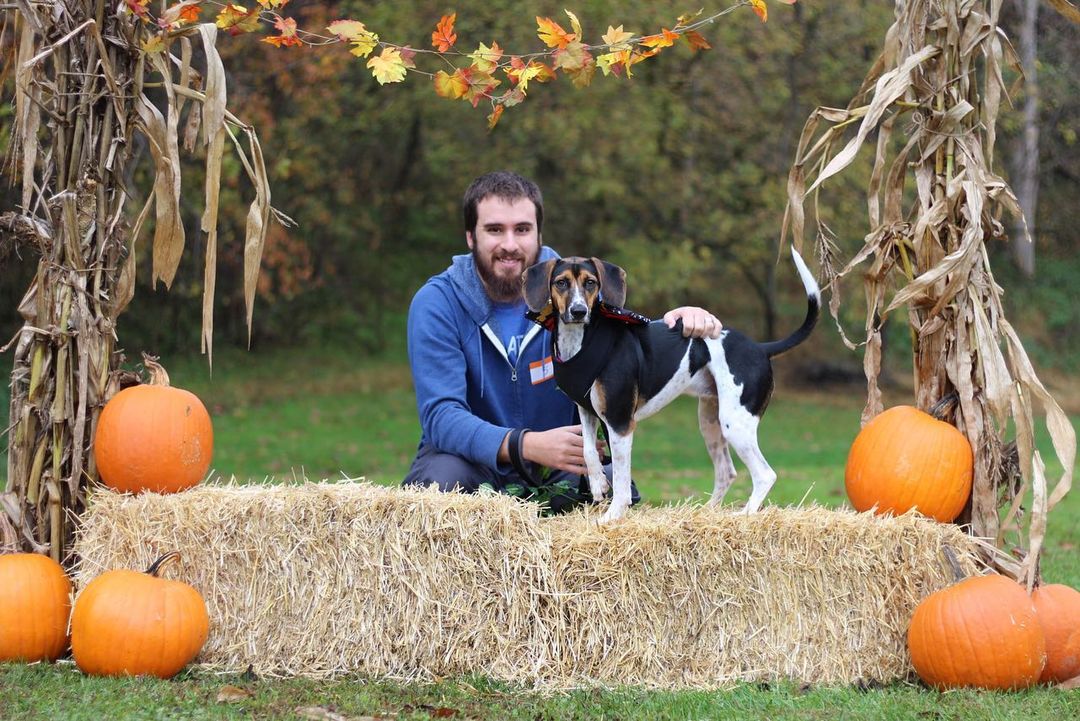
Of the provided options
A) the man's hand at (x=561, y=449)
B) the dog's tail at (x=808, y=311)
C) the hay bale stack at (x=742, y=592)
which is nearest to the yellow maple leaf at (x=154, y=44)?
the man's hand at (x=561, y=449)

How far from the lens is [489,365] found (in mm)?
5164

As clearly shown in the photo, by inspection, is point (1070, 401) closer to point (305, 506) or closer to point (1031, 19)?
point (1031, 19)

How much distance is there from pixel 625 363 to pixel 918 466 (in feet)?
4.18

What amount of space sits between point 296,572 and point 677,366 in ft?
5.64

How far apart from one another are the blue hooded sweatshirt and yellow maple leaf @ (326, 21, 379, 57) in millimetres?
1203

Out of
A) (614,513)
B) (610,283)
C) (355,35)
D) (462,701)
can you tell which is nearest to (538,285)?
(610,283)

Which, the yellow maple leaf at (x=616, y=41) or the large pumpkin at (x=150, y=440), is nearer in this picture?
the yellow maple leaf at (x=616, y=41)

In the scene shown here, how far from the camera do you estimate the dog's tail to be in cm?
440

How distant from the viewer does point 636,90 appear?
16.1 meters

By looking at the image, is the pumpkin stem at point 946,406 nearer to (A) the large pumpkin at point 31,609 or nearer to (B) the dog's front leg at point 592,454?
(B) the dog's front leg at point 592,454

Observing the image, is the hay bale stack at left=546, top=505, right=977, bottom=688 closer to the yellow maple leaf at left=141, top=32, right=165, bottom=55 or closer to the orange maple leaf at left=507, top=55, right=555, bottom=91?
the orange maple leaf at left=507, top=55, right=555, bottom=91

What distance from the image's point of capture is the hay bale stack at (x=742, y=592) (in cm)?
409

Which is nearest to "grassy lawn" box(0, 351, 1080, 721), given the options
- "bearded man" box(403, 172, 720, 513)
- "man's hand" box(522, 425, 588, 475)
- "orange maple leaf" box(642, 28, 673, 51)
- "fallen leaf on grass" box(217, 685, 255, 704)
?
"fallen leaf on grass" box(217, 685, 255, 704)

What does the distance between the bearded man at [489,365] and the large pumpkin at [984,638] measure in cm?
157
